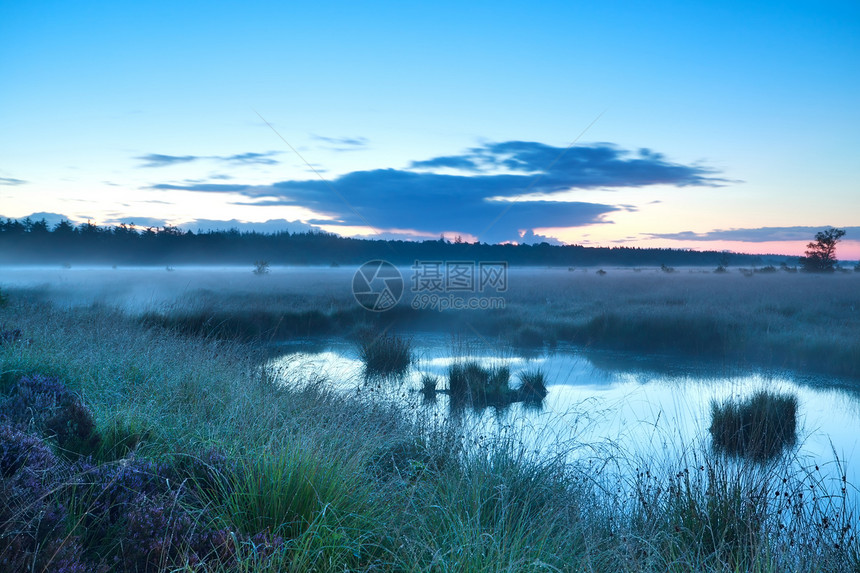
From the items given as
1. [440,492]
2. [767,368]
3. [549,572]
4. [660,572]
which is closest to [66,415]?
[440,492]

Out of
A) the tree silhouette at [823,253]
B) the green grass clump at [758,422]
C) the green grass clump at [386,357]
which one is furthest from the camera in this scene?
the tree silhouette at [823,253]

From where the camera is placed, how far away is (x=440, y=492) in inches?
160

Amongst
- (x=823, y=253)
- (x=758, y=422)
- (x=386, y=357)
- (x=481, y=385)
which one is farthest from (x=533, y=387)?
(x=823, y=253)

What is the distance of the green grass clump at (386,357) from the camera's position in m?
12.3

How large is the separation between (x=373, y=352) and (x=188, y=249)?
77343mm

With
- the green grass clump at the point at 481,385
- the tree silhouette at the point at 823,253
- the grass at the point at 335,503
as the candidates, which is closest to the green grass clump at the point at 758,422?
the grass at the point at 335,503

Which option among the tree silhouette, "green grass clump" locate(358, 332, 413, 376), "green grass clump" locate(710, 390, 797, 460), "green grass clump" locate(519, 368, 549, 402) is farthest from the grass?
the tree silhouette

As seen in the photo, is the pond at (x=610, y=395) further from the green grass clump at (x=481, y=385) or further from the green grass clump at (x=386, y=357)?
the green grass clump at (x=386, y=357)

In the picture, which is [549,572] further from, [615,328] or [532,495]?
[615,328]

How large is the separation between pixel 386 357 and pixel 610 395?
5.13m

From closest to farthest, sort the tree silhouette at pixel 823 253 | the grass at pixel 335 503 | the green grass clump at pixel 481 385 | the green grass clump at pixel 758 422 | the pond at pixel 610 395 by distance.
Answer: the grass at pixel 335 503 → the pond at pixel 610 395 → the green grass clump at pixel 758 422 → the green grass clump at pixel 481 385 → the tree silhouette at pixel 823 253

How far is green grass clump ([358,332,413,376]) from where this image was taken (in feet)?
40.3

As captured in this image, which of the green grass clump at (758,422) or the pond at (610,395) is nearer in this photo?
the pond at (610,395)

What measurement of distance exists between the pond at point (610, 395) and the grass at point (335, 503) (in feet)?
2.97
